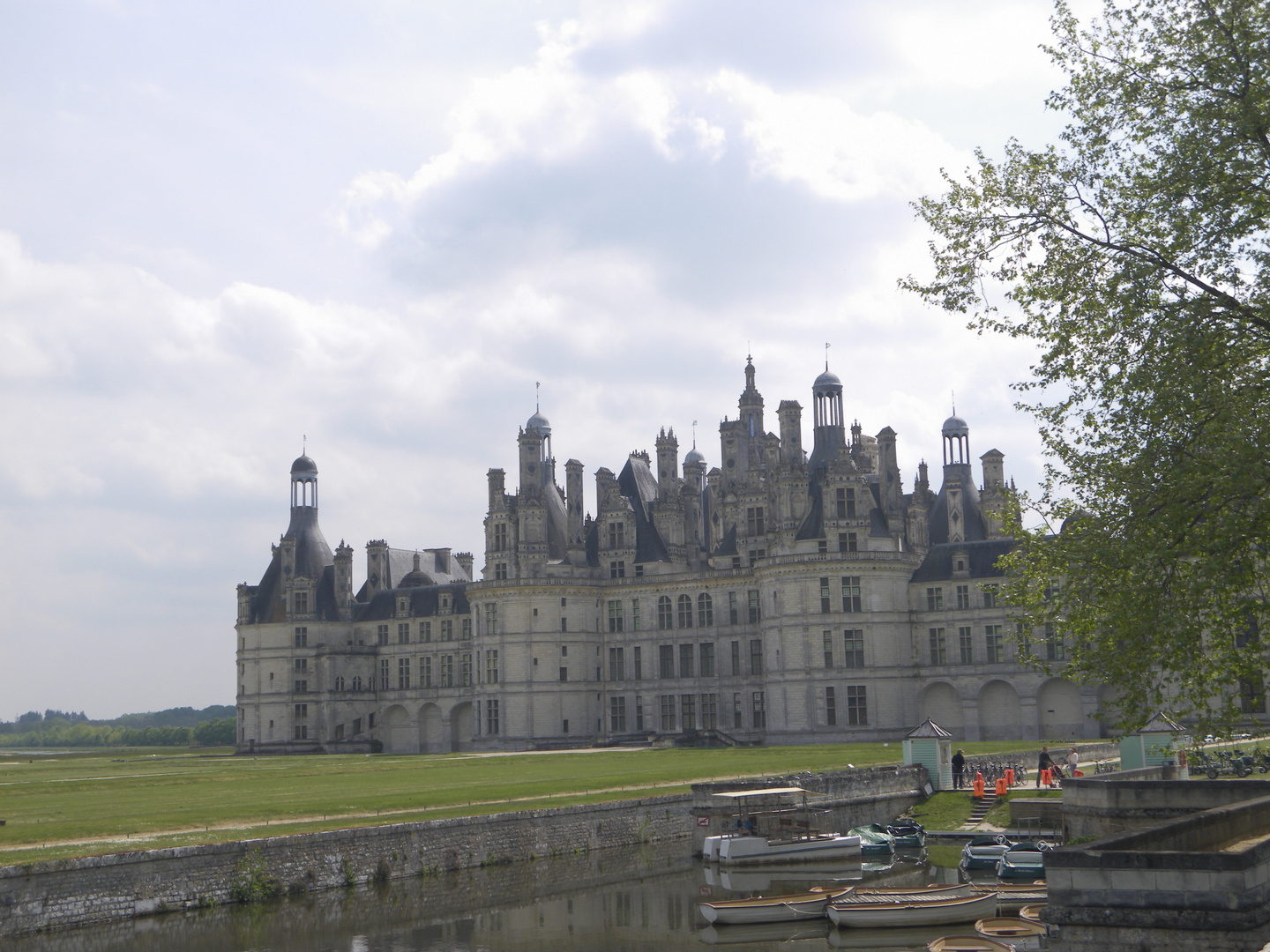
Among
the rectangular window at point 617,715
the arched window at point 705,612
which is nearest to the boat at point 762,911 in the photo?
the arched window at point 705,612

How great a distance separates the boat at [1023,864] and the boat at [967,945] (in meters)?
7.61

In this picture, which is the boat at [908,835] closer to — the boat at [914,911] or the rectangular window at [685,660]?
the boat at [914,911]

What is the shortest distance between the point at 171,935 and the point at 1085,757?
39.2 metres

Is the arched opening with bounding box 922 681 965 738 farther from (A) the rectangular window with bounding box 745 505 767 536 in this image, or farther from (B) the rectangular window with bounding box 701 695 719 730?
(A) the rectangular window with bounding box 745 505 767 536

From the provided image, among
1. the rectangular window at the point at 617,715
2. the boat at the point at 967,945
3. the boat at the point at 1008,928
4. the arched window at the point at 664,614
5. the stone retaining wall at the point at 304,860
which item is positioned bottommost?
the boat at the point at 1008,928

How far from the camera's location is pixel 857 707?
74.2 metres

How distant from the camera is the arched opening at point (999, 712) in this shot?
7250 centimetres

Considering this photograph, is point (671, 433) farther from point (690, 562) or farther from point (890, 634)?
point (890, 634)

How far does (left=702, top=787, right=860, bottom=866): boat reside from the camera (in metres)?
38.5

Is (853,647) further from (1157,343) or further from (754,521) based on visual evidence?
(1157,343)

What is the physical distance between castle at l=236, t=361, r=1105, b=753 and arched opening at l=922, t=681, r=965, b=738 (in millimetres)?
154

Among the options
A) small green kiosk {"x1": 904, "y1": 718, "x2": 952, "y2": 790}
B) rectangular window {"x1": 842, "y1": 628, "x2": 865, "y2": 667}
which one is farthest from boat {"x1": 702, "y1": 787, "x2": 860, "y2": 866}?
rectangular window {"x1": 842, "y1": 628, "x2": 865, "y2": 667}

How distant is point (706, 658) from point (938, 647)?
1555 centimetres

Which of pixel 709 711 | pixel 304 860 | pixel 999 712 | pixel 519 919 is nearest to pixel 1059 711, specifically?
pixel 999 712
